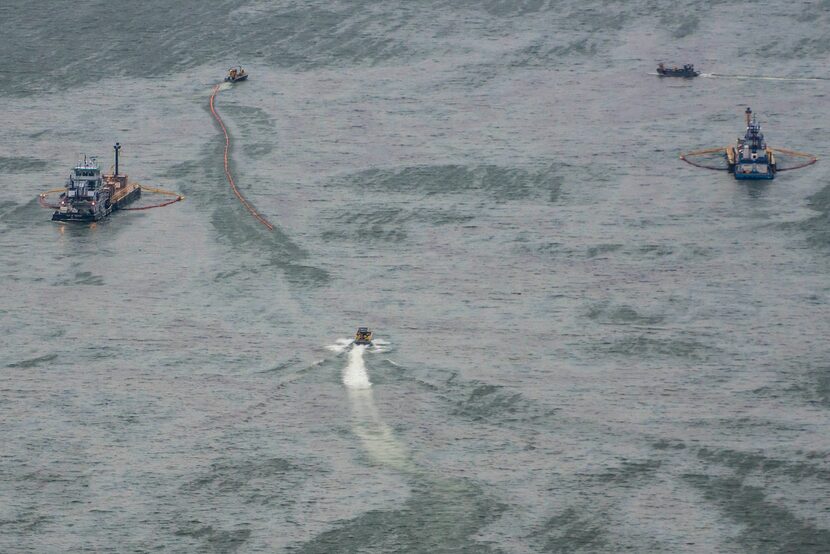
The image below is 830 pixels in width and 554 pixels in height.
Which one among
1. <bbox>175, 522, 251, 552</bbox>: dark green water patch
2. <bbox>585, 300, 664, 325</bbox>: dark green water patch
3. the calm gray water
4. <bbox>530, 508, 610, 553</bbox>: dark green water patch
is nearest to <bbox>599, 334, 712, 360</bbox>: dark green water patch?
the calm gray water

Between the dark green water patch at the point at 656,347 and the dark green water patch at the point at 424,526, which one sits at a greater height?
the dark green water patch at the point at 656,347

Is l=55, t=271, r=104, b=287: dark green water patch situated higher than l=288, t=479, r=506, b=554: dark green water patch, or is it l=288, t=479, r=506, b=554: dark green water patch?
l=55, t=271, r=104, b=287: dark green water patch

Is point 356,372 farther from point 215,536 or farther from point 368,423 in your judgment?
point 215,536

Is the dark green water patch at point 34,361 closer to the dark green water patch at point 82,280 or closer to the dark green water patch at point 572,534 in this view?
the dark green water patch at point 82,280

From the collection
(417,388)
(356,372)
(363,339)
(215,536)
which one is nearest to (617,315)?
(363,339)

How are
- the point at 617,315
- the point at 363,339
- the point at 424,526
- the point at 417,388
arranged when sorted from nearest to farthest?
1. the point at 424,526
2. the point at 417,388
3. the point at 363,339
4. the point at 617,315

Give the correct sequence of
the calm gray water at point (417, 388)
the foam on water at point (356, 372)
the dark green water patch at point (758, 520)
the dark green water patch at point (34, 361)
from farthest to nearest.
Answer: the dark green water patch at point (34, 361) < the foam on water at point (356, 372) < the calm gray water at point (417, 388) < the dark green water patch at point (758, 520)

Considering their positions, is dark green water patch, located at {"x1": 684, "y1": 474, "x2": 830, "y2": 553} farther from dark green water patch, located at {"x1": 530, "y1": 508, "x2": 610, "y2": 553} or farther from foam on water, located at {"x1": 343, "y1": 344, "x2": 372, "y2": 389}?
foam on water, located at {"x1": 343, "y1": 344, "x2": 372, "y2": 389}

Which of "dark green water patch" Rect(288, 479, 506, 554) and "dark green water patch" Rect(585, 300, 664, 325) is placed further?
"dark green water patch" Rect(585, 300, 664, 325)

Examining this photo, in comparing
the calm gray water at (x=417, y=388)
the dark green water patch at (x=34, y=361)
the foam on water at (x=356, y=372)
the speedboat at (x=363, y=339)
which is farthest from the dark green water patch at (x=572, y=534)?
A: the dark green water patch at (x=34, y=361)

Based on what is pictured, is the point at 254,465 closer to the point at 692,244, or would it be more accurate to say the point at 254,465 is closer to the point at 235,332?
the point at 235,332

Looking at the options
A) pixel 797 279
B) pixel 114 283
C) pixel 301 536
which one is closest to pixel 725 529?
pixel 301 536
